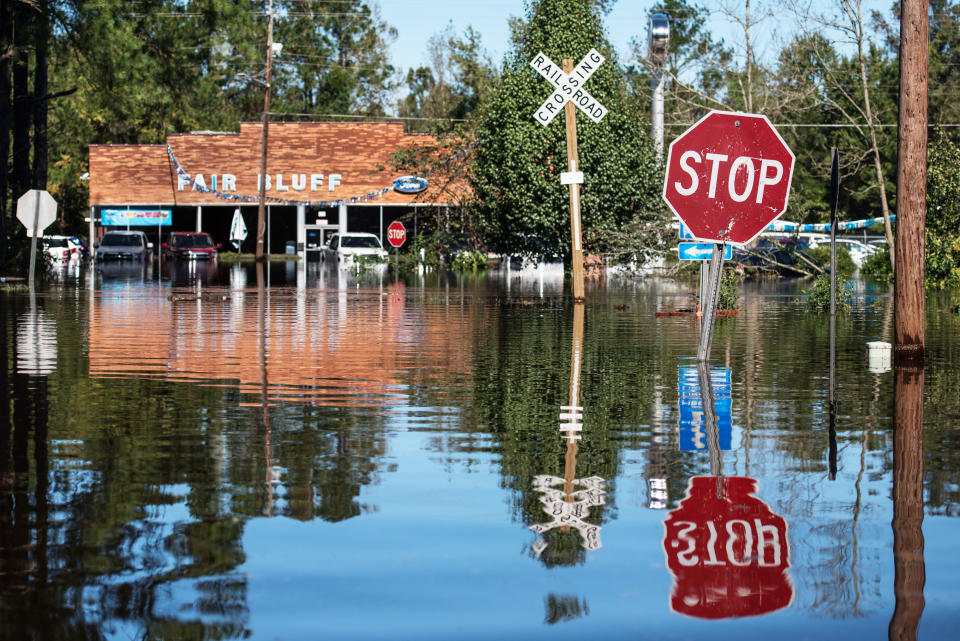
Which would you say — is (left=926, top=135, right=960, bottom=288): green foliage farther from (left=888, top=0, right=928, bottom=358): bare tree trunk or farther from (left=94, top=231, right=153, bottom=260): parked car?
(left=94, top=231, right=153, bottom=260): parked car

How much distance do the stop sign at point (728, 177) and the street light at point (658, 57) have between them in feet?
96.7

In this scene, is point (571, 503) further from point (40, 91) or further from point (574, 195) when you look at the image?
point (40, 91)

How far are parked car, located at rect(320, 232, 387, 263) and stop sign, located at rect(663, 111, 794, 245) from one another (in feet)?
156

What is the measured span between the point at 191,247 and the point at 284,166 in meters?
12.0

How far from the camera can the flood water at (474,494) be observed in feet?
18.4

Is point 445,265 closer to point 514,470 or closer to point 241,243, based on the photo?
point 241,243

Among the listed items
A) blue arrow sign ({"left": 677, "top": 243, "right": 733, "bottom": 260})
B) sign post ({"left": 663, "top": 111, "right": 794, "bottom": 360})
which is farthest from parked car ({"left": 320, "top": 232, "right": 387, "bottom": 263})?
sign post ({"left": 663, "top": 111, "right": 794, "bottom": 360})

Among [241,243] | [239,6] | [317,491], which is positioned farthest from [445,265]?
[317,491]

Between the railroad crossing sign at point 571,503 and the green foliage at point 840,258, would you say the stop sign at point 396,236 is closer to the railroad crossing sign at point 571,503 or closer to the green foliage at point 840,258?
the green foliage at point 840,258

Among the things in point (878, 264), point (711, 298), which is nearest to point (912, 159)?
point (711, 298)

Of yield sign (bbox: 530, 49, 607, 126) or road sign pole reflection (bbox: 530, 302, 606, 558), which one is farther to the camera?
yield sign (bbox: 530, 49, 607, 126)

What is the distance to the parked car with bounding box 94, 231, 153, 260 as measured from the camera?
2697 inches

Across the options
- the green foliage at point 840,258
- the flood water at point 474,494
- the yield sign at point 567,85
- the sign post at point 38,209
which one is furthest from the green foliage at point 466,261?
the flood water at point 474,494

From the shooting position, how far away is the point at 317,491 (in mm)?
8062
